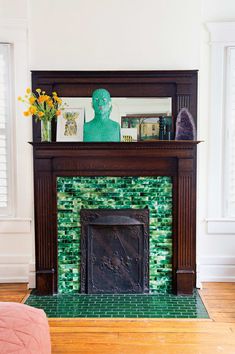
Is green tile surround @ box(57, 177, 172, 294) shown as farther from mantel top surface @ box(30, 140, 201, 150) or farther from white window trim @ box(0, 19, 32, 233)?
Answer: white window trim @ box(0, 19, 32, 233)

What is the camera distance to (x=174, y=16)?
3.49 metres

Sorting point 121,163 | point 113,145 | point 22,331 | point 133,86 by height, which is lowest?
point 22,331

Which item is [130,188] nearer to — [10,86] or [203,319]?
[203,319]

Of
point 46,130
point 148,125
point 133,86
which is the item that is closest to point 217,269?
point 148,125

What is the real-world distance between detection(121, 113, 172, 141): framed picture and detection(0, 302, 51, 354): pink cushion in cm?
190

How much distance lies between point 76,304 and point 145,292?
63 cm

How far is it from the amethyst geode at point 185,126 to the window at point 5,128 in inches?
62.5

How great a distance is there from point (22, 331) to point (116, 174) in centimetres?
185

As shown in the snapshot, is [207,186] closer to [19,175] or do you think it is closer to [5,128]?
[19,175]

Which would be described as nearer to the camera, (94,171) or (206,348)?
(206,348)

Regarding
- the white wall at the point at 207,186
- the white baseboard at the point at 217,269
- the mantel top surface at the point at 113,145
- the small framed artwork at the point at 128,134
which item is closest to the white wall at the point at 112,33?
the white wall at the point at 207,186

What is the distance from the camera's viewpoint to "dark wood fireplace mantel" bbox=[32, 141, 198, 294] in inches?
135

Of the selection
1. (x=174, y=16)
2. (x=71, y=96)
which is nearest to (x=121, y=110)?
(x=71, y=96)

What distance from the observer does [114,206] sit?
3535mm
